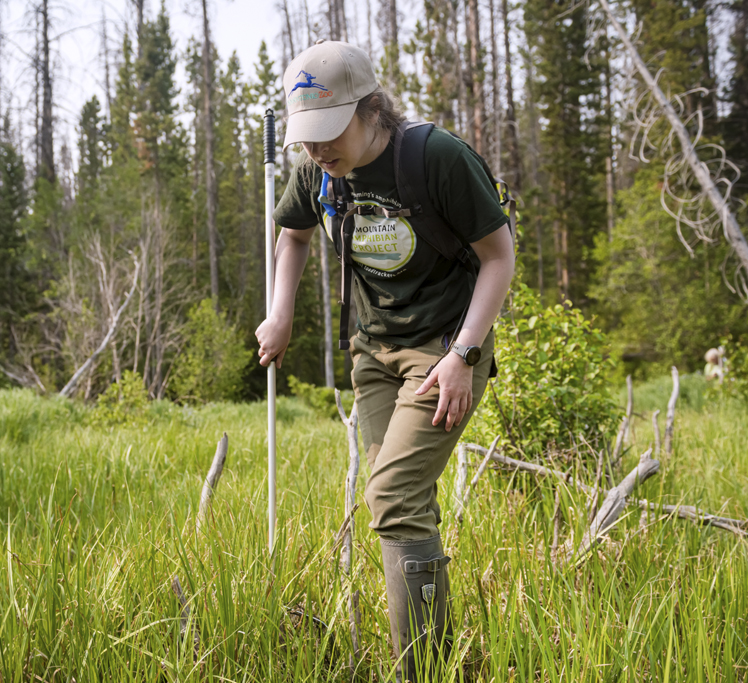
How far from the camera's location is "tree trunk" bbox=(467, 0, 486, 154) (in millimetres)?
14477

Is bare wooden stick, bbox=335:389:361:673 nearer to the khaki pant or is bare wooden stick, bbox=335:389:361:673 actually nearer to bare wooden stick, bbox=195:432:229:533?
the khaki pant

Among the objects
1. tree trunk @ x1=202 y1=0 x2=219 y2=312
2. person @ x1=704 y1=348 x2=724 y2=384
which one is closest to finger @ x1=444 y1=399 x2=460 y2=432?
person @ x1=704 y1=348 x2=724 y2=384

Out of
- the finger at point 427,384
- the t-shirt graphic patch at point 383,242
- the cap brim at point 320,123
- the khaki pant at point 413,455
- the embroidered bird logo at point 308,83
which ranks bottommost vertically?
the khaki pant at point 413,455

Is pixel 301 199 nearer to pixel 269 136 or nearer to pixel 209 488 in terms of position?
pixel 269 136

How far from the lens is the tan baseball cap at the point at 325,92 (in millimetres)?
1668

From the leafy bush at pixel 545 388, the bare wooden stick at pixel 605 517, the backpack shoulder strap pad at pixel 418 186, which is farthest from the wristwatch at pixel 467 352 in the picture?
the leafy bush at pixel 545 388

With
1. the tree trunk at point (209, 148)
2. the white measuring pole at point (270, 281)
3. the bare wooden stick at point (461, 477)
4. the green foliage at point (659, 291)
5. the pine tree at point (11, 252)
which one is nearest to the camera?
the white measuring pole at point (270, 281)

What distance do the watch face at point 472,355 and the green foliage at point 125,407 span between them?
606 cm

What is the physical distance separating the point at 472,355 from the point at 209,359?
16995 millimetres

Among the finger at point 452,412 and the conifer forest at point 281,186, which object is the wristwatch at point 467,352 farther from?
the conifer forest at point 281,186

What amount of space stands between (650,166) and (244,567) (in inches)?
955

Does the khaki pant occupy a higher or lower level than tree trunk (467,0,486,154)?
lower

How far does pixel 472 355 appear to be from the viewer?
169cm

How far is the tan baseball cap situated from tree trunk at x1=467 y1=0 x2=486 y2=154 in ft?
44.3
